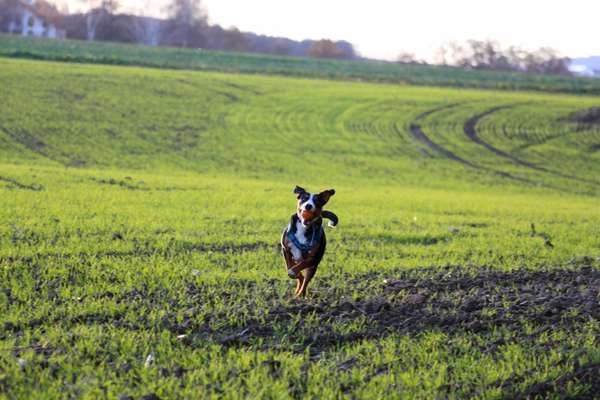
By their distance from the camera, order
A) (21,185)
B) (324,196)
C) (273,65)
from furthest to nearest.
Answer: (273,65) → (21,185) → (324,196)

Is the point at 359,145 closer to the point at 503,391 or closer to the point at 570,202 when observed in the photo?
the point at 570,202

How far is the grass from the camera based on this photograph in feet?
201

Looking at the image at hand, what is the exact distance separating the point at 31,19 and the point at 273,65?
50.3 metres

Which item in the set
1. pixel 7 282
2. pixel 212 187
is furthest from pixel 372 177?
pixel 7 282

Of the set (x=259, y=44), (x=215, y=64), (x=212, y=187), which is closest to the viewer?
(x=212, y=187)

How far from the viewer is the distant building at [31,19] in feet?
326

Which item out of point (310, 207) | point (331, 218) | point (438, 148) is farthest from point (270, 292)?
point (438, 148)

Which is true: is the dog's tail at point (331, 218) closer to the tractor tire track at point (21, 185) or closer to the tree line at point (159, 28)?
the tractor tire track at point (21, 185)

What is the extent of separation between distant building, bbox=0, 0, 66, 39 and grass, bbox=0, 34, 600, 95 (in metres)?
31.6

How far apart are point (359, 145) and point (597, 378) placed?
32179 mm

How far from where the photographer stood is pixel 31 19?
103875mm

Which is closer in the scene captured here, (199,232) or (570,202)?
(199,232)

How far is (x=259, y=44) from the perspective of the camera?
11888 centimetres

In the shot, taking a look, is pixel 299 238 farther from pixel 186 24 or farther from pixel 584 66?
pixel 584 66
